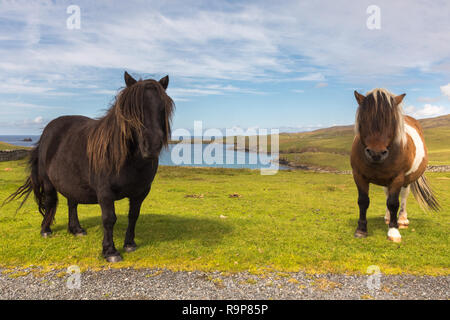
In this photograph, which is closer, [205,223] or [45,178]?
[45,178]

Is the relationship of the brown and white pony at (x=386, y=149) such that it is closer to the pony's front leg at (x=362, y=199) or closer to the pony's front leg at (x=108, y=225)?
the pony's front leg at (x=362, y=199)

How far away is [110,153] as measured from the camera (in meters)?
5.66

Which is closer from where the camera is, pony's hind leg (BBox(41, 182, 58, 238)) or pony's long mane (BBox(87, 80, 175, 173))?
pony's long mane (BBox(87, 80, 175, 173))

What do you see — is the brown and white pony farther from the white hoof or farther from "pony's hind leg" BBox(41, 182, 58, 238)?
"pony's hind leg" BBox(41, 182, 58, 238)

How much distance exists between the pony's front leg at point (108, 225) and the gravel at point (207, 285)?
491mm

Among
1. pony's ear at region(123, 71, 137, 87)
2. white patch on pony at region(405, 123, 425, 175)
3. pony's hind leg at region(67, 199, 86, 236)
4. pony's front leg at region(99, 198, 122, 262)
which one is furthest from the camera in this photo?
pony's hind leg at region(67, 199, 86, 236)

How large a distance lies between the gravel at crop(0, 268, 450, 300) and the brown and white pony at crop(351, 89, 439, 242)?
247 cm

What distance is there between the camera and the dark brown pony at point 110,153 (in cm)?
509

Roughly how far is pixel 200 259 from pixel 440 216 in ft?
35.1

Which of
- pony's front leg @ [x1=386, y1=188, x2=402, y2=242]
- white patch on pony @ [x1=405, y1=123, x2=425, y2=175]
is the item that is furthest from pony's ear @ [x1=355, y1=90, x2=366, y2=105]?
pony's front leg @ [x1=386, y1=188, x2=402, y2=242]

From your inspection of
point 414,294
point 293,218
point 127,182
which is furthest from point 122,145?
point 293,218

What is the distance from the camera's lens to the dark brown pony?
5.09 m

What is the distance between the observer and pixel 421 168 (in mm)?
7977

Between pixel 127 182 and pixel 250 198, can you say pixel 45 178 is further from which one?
pixel 250 198
